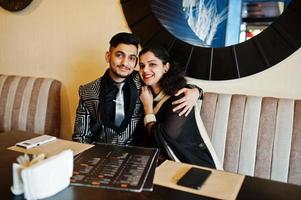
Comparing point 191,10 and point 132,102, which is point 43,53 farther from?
point 191,10

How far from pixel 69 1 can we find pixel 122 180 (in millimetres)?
1661

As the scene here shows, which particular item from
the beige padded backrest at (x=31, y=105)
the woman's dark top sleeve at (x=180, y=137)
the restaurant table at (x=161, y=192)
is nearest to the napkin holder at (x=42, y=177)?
the restaurant table at (x=161, y=192)

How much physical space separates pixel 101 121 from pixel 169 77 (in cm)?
45

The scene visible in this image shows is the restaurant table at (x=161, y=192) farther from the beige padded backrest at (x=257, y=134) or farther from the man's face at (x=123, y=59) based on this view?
the man's face at (x=123, y=59)

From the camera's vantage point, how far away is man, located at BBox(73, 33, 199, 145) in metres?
1.59

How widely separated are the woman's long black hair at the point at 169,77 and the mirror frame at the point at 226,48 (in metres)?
0.20

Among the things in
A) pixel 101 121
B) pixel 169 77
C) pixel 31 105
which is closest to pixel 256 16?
pixel 169 77

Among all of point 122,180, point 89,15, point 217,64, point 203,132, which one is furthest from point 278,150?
point 89,15

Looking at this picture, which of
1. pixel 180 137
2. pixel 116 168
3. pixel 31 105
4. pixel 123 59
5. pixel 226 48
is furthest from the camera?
pixel 31 105

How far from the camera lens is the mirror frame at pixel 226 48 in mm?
1535

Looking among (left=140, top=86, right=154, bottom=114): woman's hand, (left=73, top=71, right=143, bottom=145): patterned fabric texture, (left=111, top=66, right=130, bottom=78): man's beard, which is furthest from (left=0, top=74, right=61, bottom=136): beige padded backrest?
(left=140, top=86, right=154, bottom=114): woman's hand

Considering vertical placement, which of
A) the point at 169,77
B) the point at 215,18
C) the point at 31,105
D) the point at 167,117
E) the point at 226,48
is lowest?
the point at 31,105

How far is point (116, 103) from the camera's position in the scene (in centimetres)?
164

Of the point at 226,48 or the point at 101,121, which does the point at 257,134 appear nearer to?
the point at 226,48
